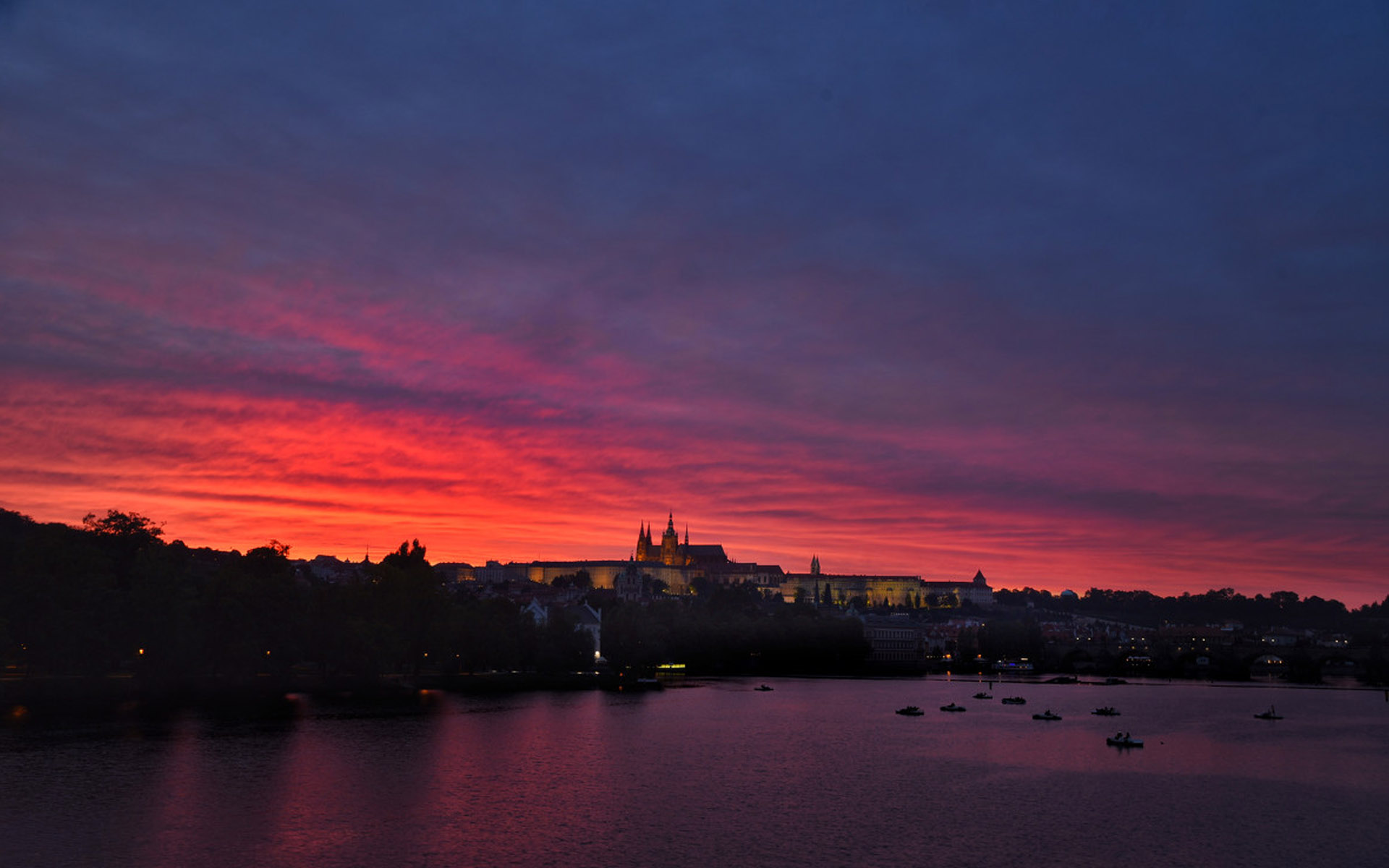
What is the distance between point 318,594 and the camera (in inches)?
5851

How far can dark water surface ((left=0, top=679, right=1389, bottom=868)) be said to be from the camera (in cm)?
5703

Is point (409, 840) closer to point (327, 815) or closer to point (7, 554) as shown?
point (327, 815)

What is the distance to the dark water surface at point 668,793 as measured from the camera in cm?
5703

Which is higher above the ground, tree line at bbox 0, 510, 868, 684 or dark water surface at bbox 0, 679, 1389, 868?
tree line at bbox 0, 510, 868, 684

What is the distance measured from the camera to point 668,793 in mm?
73562

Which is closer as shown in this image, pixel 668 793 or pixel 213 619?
pixel 668 793

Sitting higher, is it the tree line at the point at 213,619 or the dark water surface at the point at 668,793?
the tree line at the point at 213,619

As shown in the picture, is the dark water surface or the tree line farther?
the tree line

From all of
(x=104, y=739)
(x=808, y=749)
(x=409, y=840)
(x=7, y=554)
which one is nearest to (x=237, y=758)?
(x=104, y=739)

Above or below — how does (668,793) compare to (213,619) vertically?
below

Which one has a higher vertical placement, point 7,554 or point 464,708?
point 7,554

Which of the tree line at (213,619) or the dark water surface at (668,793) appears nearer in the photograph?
the dark water surface at (668,793)

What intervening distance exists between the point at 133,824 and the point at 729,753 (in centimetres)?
4885

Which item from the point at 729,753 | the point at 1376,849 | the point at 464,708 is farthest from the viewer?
the point at 464,708
